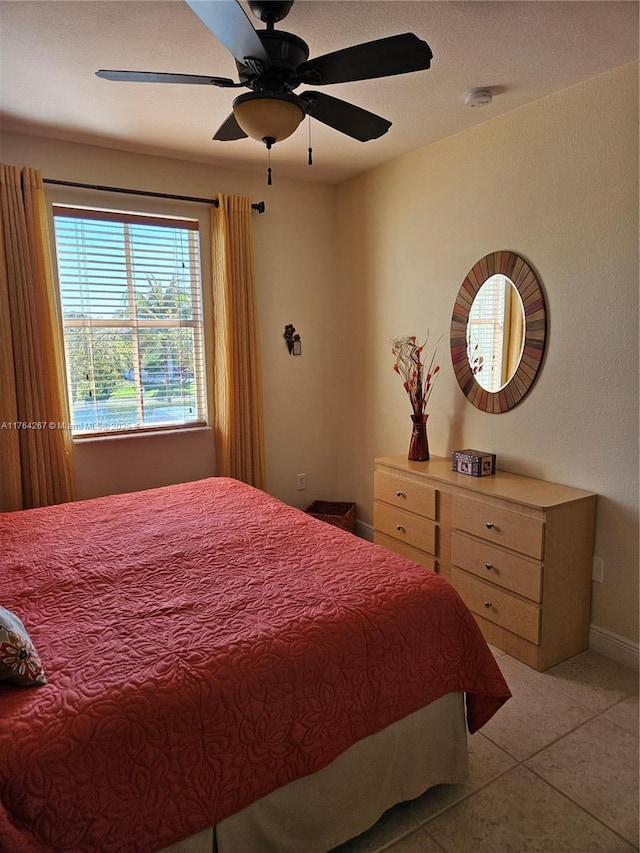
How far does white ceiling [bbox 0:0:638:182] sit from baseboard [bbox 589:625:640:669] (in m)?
Answer: 2.50

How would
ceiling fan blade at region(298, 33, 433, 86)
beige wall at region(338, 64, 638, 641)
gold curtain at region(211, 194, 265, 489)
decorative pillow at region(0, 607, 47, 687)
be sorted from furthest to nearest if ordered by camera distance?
gold curtain at region(211, 194, 265, 489) < beige wall at region(338, 64, 638, 641) < ceiling fan blade at region(298, 33, 433, 86) < decorative pillow at region(0, 607, 47, 687)

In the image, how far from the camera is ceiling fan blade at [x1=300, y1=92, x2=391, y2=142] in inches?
76.2

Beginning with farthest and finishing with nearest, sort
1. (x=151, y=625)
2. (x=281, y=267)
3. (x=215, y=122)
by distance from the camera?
(x=281, y=267)
(x=215, y=122)
(x=151, y=625)

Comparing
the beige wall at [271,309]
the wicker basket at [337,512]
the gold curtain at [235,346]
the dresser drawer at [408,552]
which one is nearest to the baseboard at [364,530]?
the wicker basket at [337,512]

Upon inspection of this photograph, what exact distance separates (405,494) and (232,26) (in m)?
2.39

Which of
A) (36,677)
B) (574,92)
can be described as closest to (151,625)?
(36,677)

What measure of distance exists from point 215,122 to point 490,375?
6.59 ft

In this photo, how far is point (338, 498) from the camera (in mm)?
4449

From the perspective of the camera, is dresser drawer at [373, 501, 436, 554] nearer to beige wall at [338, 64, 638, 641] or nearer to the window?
beige wall at [338, 64, 638, 641]

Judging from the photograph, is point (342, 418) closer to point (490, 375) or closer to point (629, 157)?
point (490, 375)

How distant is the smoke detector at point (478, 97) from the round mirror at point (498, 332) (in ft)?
2.39

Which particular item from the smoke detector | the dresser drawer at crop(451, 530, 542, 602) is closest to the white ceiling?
the smoke detector

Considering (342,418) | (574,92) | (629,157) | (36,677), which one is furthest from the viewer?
(342,418)

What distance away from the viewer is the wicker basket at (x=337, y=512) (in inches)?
155
